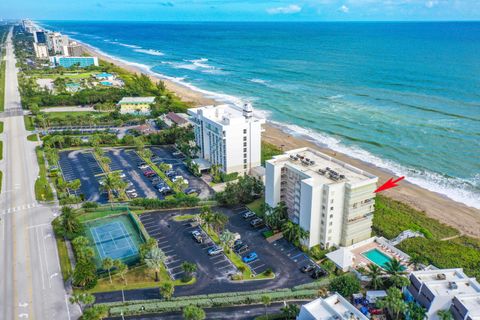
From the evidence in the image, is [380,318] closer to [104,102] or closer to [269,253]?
[269,253]

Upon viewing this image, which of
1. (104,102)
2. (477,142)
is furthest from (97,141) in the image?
(477,142)

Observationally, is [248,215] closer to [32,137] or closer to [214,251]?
[214,251]

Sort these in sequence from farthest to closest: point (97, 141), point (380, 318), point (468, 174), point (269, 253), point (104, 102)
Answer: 1. point (104, 102)
2. point (97, 141)
3. point (468, 174)
4. point (269, 253)
5. point (380, 318)

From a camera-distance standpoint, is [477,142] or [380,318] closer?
[380,318]

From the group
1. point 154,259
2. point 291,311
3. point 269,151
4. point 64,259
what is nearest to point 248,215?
point 154,259

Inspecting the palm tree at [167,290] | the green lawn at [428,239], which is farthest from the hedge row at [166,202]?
the green lawn at [428,239]

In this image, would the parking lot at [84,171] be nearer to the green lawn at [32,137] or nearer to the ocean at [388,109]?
the green lawn at [32,137]
